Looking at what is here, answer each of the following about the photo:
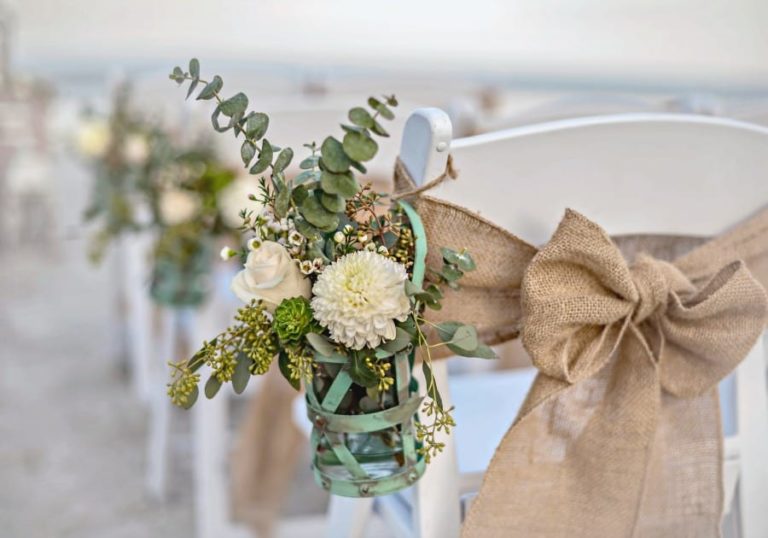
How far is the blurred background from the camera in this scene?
174 cm

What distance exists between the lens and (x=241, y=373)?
25.5 inches

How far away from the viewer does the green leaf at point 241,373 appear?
2.12ft

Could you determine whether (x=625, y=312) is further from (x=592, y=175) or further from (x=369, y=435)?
(x=369, y=435)

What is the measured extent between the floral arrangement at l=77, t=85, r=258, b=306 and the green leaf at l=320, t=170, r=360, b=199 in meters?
0.83

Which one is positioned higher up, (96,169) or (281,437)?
(96,169)

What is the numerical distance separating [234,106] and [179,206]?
2.94 feet

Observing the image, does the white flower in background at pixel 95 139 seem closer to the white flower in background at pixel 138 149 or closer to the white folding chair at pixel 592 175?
the white flower in background at pixel 138 149

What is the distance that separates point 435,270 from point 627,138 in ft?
0.69

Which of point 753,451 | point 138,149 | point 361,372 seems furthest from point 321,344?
point 138,149

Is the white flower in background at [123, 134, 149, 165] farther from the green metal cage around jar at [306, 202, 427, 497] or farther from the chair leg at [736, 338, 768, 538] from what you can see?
the chair leg at [736, 338, 768, 538]

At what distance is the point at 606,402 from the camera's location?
0.76 meters

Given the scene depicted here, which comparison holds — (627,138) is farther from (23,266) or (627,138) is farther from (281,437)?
(23,266)

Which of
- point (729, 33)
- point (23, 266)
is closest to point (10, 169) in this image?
point (23, 266)

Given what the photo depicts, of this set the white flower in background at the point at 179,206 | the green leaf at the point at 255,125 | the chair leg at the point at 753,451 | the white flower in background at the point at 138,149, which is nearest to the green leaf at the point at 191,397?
the green leaf at the point at 255,125
